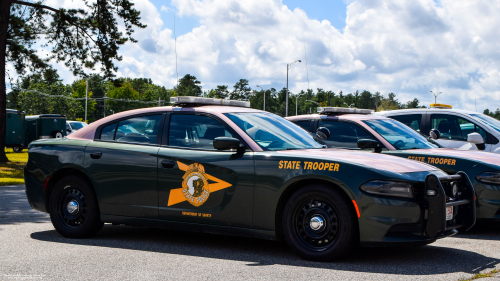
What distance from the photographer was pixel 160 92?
135 m

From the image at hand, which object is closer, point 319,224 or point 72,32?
point 319,224

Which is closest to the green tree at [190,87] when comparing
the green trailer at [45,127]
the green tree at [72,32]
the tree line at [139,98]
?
the tree line at [139,98]

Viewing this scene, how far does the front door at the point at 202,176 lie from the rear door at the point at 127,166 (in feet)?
0.45

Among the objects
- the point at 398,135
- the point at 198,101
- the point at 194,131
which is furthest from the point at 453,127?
the point at 194,131

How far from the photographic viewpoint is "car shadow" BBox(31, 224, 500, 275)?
15.8 feet

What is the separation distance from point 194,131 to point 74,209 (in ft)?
5.74

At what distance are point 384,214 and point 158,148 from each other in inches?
98.2

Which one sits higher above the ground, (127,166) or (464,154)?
(464,154)

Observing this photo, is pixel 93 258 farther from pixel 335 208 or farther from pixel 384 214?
pixel 384 214

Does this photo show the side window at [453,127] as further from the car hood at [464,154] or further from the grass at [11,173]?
the grass at [11,173]

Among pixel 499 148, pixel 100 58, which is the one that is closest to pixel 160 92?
pixel 100 58

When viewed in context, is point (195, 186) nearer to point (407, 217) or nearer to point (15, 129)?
point (407, 217)

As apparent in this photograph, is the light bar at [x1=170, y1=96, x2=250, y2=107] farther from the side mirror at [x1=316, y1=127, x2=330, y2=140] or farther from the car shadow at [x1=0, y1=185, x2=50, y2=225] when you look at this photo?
the car shadow at [x1=0, y1=185, x2=50, y2=225]

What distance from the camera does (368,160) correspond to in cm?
499
